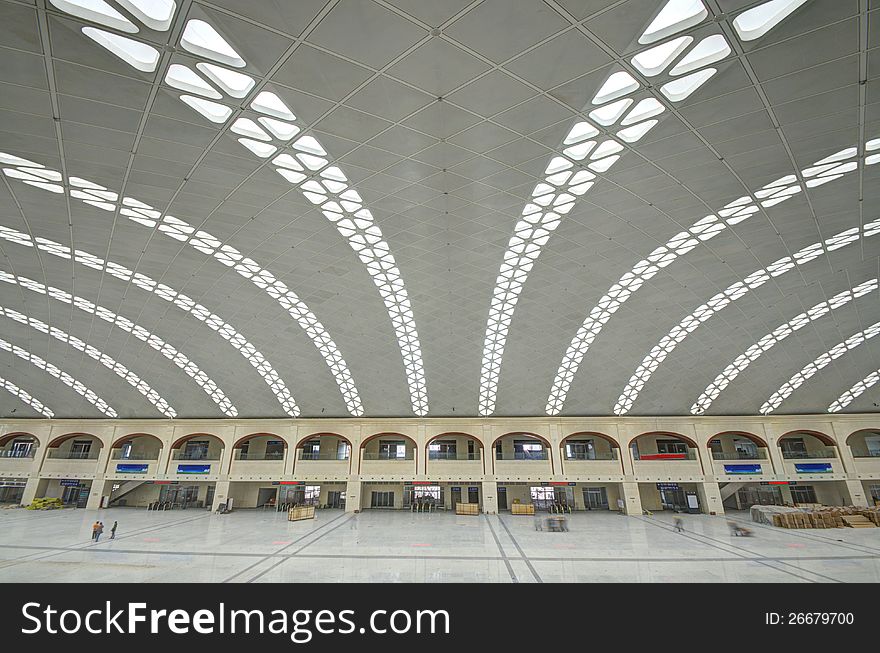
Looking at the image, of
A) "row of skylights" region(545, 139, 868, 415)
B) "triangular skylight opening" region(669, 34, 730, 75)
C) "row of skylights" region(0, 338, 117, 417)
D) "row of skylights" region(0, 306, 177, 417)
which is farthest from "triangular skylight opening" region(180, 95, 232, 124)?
"row of skylights" region(0, 338, 117, 417)

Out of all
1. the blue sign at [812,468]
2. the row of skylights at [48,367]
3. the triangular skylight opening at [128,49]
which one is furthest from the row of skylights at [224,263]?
the blue sign at [812,468]

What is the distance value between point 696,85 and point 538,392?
114 ft

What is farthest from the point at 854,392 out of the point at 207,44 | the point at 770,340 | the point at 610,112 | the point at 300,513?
the point at 207,44

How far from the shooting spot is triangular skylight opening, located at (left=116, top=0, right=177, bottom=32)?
32.2ft

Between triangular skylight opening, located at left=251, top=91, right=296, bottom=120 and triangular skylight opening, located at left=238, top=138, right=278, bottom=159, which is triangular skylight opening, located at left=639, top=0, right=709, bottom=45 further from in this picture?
triangular skylight opening, located at left=238, top=138, right=278, bottom=159

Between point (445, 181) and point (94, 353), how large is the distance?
42.2m

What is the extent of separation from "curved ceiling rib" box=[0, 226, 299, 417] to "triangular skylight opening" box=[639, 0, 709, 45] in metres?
28.9

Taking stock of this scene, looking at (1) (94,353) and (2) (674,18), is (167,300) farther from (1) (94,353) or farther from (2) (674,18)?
(2) (674,18)

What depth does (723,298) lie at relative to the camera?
28672 mm

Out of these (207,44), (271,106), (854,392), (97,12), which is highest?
(271,106)

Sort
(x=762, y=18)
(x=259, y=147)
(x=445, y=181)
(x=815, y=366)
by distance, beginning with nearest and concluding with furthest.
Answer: (x=762, y=18) < (x=259, y=147) < (x=445, y=181) < (x=815, y=366)

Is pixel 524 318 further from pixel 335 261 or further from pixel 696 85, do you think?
pixel 696 85

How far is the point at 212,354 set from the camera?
127ft

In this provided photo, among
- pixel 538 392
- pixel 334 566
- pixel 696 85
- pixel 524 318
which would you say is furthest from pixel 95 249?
pixel 538 392
